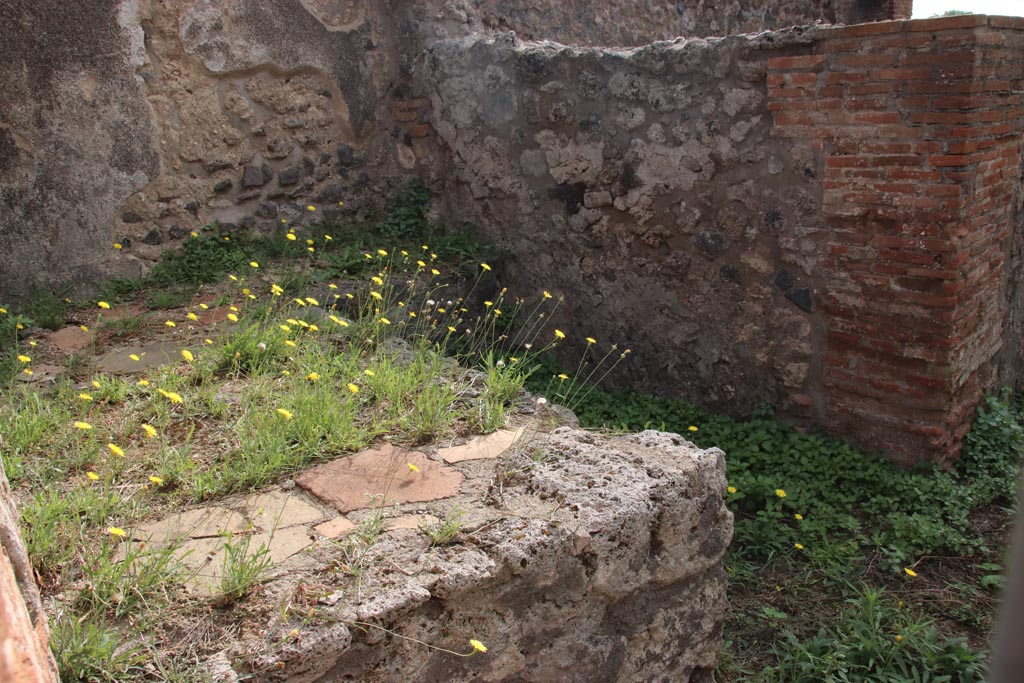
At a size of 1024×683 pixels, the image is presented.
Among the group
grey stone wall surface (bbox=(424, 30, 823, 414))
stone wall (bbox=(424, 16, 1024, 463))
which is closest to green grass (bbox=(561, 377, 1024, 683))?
stone wall (bbox=(424, 16, 1024, 463))

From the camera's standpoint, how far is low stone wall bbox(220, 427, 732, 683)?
198cm

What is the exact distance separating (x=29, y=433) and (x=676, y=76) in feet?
10.6

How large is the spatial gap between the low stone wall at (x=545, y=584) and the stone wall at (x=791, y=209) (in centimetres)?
162

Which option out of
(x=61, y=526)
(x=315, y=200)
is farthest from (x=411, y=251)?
(x=61, y=526)

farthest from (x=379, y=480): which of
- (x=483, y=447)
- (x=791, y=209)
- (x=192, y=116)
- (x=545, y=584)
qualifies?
(x=192, y=116)

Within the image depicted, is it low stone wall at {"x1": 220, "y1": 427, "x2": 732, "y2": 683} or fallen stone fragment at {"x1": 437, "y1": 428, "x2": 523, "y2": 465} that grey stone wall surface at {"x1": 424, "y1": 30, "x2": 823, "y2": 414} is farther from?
fallen stone fragment at {"x1": 437, "y1": 428, "x2": 523, "y2": 465}

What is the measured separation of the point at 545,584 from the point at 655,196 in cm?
271

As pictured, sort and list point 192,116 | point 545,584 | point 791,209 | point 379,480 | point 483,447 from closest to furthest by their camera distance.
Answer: point 545,584 < point 379,480 < point 483,447 < point 791,209 < point 192,116

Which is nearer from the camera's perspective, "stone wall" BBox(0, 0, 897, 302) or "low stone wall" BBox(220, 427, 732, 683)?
"low stone wall" BBox(220, 427, 732, 683)

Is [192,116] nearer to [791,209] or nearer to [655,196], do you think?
[655,196]

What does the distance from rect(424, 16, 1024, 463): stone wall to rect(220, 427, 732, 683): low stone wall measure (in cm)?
162

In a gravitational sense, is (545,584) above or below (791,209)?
below

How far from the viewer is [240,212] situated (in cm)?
521

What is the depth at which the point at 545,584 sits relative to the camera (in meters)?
2.31
